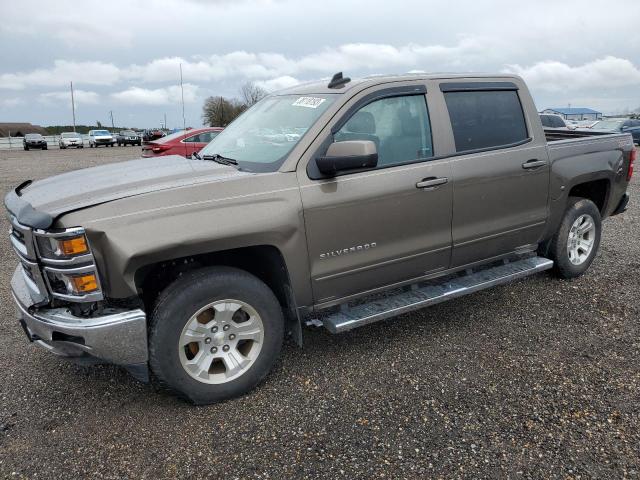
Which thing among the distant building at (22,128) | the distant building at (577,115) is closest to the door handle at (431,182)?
the distant building at (577,115)

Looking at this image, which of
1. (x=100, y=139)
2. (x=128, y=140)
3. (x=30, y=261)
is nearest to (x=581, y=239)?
(x=30, y=261)

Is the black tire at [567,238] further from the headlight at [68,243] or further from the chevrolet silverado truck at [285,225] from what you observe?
the headlight at [68,243]

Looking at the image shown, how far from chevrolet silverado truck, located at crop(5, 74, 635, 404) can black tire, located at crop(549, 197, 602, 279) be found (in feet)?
0.94

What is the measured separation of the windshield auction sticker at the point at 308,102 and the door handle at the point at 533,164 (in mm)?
1791

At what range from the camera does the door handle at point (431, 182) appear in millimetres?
3561

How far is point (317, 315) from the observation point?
3.54 m

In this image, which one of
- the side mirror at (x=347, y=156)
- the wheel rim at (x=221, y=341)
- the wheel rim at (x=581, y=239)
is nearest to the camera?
the wheel rim at (x=221, y=341)

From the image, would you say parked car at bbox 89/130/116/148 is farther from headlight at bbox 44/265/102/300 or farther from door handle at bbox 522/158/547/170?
headlight at bbox 44/265/102/300

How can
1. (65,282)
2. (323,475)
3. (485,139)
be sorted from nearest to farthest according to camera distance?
(323,475) → (65,282) → (485,139)

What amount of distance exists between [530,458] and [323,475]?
1044 millimetres

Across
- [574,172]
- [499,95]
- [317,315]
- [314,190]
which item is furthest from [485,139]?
[317,315]

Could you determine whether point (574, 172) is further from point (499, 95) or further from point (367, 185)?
point (367, 185)

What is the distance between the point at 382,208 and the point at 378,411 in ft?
4.21

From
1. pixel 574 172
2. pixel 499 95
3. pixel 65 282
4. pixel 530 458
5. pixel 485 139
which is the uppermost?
pixel 499 95
